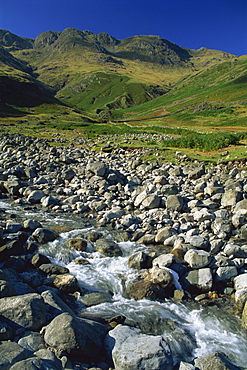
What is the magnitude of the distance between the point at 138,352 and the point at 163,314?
275 centimetres

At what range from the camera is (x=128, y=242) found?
45.1 feet

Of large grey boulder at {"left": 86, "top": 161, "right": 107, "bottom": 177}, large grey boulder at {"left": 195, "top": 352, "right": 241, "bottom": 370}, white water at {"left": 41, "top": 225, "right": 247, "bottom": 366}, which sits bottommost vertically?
white water at {"left": 41, "top": 225, "right": 247, "bottom": 366}

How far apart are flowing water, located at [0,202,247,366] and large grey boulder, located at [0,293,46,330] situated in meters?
1.98

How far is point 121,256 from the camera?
12.5m

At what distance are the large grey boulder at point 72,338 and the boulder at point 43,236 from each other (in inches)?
272

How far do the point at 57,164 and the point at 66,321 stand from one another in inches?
975

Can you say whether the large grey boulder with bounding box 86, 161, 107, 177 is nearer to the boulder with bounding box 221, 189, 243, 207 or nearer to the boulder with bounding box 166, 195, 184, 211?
the boulder with bounding box 166, 195, 184, 211

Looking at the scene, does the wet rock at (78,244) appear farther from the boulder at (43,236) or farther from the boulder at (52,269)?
the boulder at (52,269)

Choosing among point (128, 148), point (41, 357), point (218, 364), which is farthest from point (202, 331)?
point (128, 148)

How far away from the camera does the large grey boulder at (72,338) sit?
21.1ft

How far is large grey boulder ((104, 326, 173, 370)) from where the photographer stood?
238 inches

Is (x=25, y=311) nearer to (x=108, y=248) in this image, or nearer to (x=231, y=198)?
(x=108, y=248)

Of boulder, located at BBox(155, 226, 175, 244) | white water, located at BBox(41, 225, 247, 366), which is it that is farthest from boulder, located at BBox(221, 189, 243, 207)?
white water, located at BBox(41, 225, 247, 366)

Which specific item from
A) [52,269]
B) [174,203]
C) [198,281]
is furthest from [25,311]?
[174,203]
